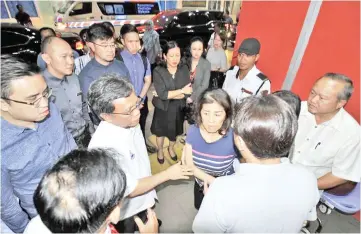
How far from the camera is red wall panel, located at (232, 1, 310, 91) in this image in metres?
2.37

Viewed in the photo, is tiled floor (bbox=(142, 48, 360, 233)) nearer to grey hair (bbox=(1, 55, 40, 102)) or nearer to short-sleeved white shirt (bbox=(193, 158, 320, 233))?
short-sleeved white shirt (bbox=(193, 158, 320, 233))

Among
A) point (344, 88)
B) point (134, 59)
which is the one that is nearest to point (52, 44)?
point (134, 59)

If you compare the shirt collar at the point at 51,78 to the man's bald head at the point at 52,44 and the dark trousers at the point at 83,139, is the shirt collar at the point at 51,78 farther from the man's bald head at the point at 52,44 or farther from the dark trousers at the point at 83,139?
the dark trousers at the point at 83,139

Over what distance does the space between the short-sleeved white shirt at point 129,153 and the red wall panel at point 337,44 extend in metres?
1.92

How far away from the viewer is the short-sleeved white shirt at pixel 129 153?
4.98ft

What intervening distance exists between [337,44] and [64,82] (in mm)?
2663

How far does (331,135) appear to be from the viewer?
1.86 m

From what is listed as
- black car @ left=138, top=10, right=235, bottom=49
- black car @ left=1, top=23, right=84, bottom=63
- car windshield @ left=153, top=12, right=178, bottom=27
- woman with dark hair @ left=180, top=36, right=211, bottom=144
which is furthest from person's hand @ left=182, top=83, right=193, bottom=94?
car windshield @ left=153, top=12, right=178, bottom=27

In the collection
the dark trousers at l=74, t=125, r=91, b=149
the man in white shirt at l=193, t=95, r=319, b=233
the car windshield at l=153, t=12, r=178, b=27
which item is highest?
the car windshield at l=153, t=12, r=178, b=27

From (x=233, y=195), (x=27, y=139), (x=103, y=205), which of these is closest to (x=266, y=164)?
(x=233, y=195)

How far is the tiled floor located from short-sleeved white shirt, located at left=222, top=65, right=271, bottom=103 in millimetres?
1364

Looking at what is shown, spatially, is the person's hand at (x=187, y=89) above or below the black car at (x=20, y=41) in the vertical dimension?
below

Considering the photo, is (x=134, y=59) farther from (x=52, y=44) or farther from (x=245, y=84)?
(x=245, y=84)

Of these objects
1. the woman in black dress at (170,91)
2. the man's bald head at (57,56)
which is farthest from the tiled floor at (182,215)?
the man's bald head at (57,56)
